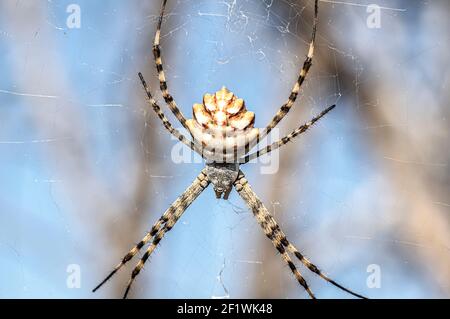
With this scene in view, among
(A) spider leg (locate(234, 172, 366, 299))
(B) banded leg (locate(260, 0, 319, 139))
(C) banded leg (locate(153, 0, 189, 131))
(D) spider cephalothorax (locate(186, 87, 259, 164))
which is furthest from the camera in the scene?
(A) spider leg (locate(234, 172, 366, 299))

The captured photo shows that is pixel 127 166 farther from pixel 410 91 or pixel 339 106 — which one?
pixel 410 91

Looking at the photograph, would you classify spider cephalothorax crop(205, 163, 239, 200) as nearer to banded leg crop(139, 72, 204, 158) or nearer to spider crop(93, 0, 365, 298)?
spider crop(93, 0, 365, 298)

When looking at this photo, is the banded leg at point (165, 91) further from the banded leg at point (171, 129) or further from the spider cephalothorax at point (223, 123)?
the spider cephalothorax at point (223, 123)

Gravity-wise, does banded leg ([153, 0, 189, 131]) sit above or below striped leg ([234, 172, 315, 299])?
above

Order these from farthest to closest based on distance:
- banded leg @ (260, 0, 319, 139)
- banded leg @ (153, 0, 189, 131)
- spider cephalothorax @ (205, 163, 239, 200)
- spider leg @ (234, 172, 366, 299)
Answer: spider leg @ (234, 172, 366, 299), spider cephalothorax @ (205, 163, 239, 200), banded leg @ (153, 0, 189, 131), banded leg @ (260, 0, 319, 139)

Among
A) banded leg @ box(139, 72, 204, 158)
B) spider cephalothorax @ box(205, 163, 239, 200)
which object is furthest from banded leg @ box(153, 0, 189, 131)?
spider cephalothorax @ box(205, 163, 239, 200)

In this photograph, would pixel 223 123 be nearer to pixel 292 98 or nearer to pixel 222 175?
pixel 292 98

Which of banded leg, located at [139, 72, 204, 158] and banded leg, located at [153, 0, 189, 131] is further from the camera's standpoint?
banded leg, located at [153, 0, 189, 131]

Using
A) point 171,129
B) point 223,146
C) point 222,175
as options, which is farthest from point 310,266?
point 171,129
